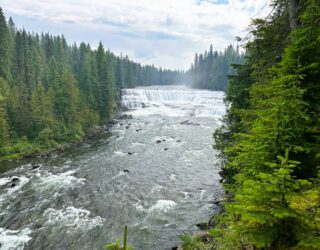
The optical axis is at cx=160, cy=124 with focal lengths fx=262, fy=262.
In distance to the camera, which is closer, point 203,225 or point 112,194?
point 203,225

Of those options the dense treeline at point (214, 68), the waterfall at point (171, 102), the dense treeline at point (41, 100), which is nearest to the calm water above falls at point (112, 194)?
the dense treeline at point (41, 100)

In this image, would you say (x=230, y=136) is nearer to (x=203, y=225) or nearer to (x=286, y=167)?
(x=203, y=225)

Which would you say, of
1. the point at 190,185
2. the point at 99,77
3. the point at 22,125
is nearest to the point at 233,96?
the point at 190,185

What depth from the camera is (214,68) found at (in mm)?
112938

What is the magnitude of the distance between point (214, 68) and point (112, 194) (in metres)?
101

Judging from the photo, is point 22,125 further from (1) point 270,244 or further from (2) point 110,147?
(1) point 270,244

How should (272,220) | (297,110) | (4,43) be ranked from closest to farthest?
(272,220) → (297,110) → (4,43)

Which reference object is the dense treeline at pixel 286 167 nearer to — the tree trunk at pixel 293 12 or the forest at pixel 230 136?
the forest at pixel 230 136

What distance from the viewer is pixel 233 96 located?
1925cm

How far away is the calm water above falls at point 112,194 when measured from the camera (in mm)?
15070

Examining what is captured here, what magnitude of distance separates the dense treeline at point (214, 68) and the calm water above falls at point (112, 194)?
70676 millimetres

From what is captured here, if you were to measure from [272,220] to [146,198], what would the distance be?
1667 centimetres

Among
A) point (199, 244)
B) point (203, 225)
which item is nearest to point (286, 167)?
point (199, 244)

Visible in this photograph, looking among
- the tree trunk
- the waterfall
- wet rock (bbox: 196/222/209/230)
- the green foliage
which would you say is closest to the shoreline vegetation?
the tree trunk
